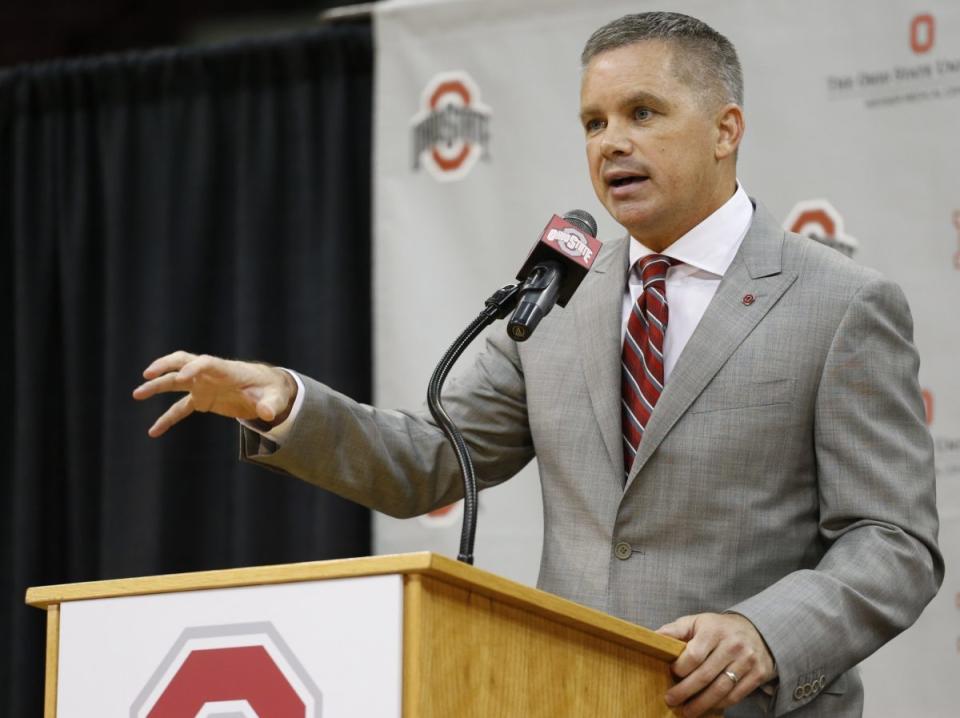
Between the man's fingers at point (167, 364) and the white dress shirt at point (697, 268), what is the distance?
714 mm

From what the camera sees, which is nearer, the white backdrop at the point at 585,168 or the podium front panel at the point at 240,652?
the podium front panel at the point at 240,652

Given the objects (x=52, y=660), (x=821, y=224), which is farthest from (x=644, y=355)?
(x=821, y=224)

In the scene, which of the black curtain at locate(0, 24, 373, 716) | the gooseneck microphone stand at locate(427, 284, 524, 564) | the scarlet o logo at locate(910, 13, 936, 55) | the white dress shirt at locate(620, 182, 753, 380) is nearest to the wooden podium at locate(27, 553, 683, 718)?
the gooseneck microphone stand at locate(427, 284, 524, 564)

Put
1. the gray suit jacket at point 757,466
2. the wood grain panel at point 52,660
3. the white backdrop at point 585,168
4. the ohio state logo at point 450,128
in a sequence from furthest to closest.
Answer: the ohio state logo at point 450,128, the white backdrop at point 585,168, the gray suit jacket at point 757,466, the wood grain panel at point 52,660

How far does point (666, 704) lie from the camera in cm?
175

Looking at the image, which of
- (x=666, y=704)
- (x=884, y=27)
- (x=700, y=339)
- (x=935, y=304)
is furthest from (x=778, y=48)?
(x=666, y=704)

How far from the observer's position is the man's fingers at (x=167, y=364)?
1729 millimetres

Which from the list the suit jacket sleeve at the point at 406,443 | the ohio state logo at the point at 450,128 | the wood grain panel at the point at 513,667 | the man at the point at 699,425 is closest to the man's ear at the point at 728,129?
the man at the point at 699,425

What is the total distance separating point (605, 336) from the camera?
7.16ft

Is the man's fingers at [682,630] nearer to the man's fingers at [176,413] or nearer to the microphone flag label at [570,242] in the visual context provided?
the microphone flag label at [570,242]

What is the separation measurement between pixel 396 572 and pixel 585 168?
2259 millimetres

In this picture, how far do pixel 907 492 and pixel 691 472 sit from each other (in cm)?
29

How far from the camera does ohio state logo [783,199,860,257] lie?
3273 millimetres

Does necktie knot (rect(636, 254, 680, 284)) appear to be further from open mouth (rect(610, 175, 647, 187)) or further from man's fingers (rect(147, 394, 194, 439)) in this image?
man's fingers (rect(147, 394, 194, 439))
